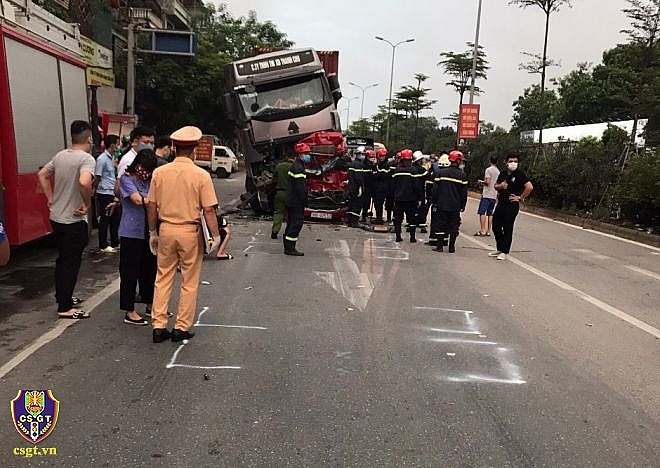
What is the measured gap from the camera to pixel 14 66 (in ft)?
23.2

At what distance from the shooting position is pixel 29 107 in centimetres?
747

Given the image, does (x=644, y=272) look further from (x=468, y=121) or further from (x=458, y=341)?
(x=468, y=121)

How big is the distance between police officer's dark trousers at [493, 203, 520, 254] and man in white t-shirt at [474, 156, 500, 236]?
2.73 metres

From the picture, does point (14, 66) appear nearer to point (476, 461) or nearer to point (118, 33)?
point (476, 461)

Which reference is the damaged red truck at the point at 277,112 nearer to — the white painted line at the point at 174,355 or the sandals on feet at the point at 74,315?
the sandals on feet at the point at 74,315

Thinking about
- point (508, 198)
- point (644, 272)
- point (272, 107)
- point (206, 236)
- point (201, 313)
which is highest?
point (272, 107)

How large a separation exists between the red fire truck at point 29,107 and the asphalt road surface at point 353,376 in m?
1.25

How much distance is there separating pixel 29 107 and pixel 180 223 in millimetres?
3521

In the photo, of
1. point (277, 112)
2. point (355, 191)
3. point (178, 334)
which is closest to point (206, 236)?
point (178, 334)

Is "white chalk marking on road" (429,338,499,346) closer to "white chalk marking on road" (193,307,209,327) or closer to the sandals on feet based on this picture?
"white chalk marking on road" (193,307,209,327)

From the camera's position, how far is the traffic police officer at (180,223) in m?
5.16

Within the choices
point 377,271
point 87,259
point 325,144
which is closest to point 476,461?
point 377,271

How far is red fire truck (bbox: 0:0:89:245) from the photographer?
271 inches

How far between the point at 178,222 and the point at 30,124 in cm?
346
